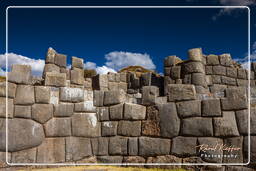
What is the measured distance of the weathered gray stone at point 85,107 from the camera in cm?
503

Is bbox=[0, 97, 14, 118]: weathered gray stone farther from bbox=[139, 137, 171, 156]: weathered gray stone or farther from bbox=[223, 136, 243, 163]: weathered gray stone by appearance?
bbox=[223, 136, 243, 163]: weathered gray stone

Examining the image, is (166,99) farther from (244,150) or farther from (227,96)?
(244,150)

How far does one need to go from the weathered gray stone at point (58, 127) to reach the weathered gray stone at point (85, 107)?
0.33 meters

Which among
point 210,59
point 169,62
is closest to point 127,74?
point 169,62

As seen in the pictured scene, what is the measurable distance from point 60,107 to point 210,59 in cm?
678

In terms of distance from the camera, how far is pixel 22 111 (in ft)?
14.9

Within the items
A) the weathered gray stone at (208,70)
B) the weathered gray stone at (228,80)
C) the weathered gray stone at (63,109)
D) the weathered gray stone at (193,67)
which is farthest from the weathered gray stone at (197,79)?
the weathered gray stone at (63,109)

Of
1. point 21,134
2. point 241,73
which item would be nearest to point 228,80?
point 241,73

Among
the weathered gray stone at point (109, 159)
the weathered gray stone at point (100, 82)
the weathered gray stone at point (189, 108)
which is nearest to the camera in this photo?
the weathered gray stone at point (189, 108)

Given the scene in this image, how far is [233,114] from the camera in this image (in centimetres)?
402

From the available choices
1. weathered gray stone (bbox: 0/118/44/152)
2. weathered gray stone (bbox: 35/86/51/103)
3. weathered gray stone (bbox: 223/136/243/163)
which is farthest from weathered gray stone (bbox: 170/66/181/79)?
weathered gray stone (bbox: 0/118/44/152)

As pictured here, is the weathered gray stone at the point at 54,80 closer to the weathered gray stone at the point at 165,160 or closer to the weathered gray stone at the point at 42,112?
the weathered gray stone at the point at 42,112

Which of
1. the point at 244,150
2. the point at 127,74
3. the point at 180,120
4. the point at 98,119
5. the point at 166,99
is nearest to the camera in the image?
the point at 244,150

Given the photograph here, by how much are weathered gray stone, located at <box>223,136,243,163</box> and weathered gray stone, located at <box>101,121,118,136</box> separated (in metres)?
2.26
